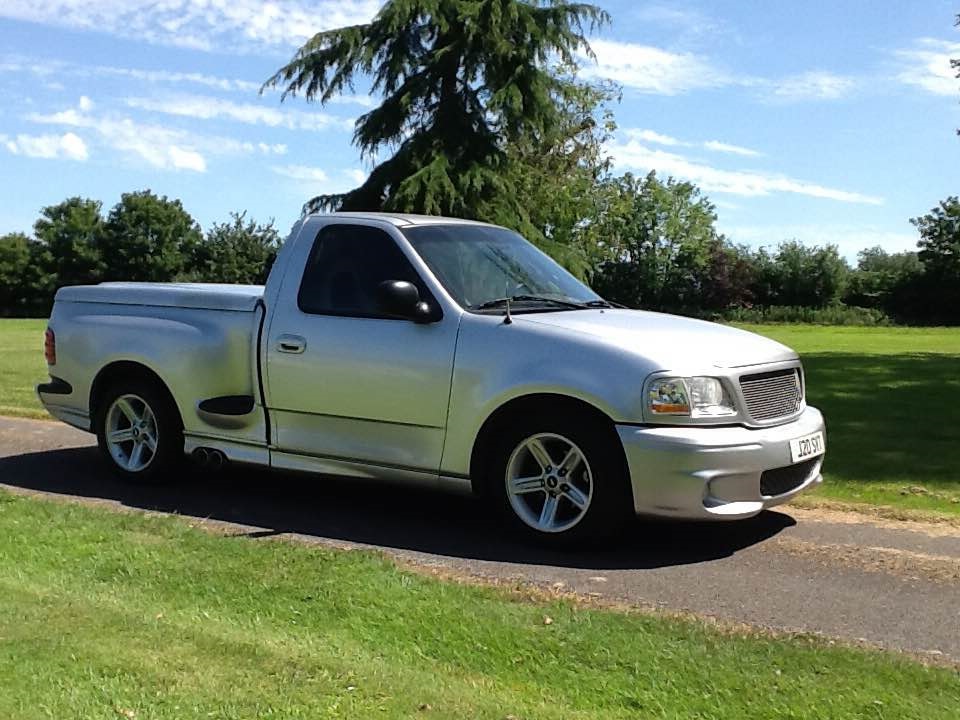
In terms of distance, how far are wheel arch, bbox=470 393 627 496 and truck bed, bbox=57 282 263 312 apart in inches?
79.2

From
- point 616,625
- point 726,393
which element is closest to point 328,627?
point 616,625

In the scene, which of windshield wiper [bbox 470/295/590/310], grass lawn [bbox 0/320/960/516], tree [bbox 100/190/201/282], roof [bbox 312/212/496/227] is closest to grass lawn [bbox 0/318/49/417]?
grass lawn [bbox 0/320/960/516]

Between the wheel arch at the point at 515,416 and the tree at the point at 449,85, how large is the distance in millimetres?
22920

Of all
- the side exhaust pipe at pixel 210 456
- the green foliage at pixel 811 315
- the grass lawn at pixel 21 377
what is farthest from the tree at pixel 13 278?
the side exhaust pipe at pixel 210 456

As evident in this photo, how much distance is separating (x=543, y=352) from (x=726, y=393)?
102 cm

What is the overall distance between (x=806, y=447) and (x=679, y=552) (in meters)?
0.95

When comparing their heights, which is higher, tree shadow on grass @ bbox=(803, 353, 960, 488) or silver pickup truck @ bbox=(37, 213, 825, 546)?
silver pickup truck @ bbox=(37, 213, 825, 546)

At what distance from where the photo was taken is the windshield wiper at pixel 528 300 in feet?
20.6

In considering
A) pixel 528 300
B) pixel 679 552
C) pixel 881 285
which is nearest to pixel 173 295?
pixel 528 300

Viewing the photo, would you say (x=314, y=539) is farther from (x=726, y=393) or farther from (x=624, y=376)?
(x=726, y=393)

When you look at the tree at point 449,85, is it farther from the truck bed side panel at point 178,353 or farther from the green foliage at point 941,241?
the green foliage at point 941,241

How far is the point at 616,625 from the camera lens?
443cm

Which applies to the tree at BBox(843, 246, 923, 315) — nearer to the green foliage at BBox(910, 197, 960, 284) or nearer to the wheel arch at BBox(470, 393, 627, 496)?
the green foliage at BBox(910, 197, 960, 284)

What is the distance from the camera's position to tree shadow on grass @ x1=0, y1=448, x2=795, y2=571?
5.83 meters
